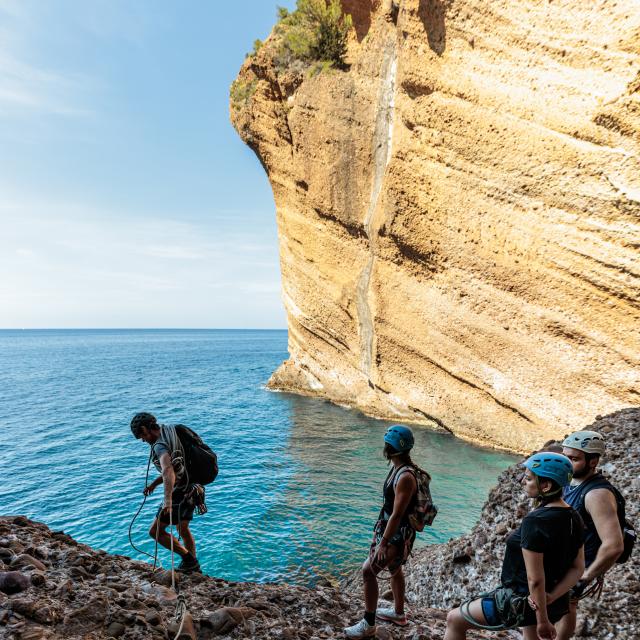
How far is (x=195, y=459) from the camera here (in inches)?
209

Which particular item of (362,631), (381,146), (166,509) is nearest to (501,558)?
(362,631)

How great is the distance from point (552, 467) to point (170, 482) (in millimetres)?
3862

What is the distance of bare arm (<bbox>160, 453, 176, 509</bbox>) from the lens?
16.0 feet

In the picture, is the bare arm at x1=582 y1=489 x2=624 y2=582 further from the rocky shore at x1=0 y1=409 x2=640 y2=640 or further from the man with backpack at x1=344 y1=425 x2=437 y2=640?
the rocky shore at x1=0 y1=409 x2=640 y2=640

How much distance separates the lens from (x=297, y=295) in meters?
28.9

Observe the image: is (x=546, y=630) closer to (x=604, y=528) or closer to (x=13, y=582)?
(x=604, y=528)

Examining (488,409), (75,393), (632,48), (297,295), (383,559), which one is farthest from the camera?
(75,393)

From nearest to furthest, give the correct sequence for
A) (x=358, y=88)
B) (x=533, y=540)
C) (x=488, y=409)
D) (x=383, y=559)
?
(x=533, y=540) < (x=383, y=559) < (x=488, y=409) < (x=358, y=88)

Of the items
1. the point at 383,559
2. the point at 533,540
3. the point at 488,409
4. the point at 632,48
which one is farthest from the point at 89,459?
the point at 632,48

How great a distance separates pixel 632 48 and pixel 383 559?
583 inches

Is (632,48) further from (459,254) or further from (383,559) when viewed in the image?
(383,559)

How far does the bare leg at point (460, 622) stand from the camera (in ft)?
10.6

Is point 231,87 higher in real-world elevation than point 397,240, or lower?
higher

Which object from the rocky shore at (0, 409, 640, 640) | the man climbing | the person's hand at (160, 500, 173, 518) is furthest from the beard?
the person's hand at (160, 500, 173, 518)
